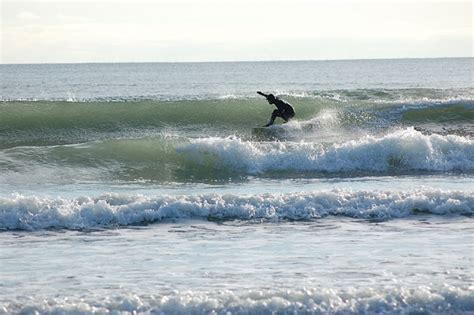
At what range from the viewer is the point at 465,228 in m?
10.8

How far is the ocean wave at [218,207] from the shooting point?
11.5 metres

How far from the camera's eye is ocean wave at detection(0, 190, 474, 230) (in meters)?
11.5

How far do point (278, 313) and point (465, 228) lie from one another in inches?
178

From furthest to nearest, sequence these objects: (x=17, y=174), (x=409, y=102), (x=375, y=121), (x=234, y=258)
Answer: (x=409, y=102) → (x=375, y=121) → (x=17, y=174) → (x=234, y=258)

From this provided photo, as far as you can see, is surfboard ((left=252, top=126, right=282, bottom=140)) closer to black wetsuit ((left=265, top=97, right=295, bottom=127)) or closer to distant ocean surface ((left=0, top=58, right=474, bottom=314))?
distant ocean surface ((left=0, top=58, right=474, bottom=314))

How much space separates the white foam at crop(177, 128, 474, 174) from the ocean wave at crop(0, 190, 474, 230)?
4.55 metres

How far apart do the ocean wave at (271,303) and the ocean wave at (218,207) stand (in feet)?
13.3

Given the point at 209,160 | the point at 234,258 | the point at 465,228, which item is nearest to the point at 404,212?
the point at 465,228

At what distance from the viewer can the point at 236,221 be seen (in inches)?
456

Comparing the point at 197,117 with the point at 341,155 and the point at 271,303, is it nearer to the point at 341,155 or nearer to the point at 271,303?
the point at 341,155

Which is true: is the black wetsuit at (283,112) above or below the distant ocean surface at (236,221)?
above

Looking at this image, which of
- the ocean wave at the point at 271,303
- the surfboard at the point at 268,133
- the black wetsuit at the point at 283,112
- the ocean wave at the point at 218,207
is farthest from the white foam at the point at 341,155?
the ocean wave at the point at 271,303

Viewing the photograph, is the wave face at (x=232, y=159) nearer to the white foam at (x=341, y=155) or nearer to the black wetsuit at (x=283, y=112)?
the white foam at (x=341, y=155)

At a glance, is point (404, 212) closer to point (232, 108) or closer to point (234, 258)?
point (234, 258)
